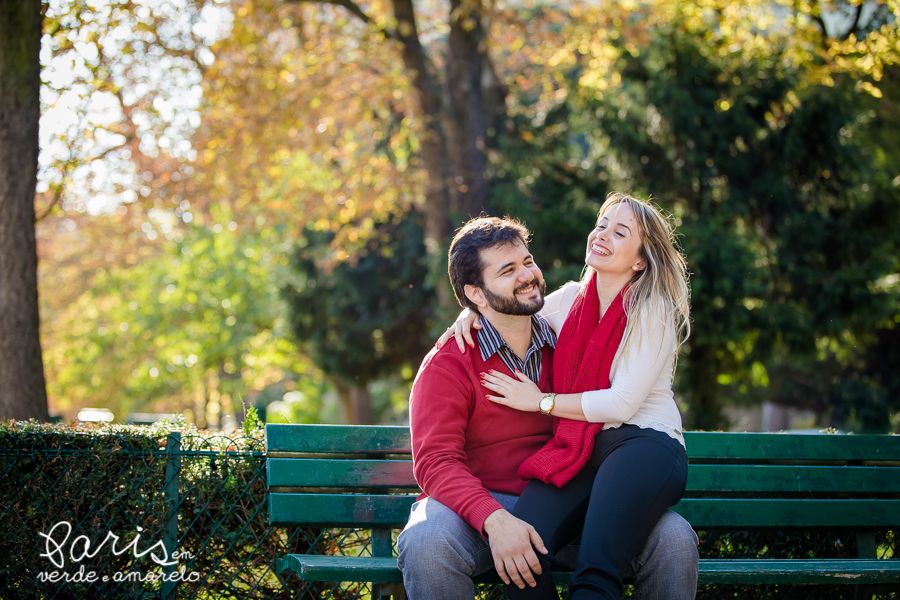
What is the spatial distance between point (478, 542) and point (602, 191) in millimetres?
9776

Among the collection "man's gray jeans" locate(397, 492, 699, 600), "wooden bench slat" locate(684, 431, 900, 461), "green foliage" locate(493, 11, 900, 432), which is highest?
"green foliage" locate(493, 11, 900, 432)

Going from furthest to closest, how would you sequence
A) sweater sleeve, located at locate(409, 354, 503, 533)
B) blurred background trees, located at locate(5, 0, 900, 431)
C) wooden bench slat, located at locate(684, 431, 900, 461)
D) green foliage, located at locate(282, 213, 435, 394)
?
green foliage, located at locate(282, 213, 435, 394) < blurred background trees, located at locate(5, 0, 900, 431) < wooden bench slat, located at locate(684, 431, 900, 461) < sweater sleeve, located at locate(409, 354, 503, 533)

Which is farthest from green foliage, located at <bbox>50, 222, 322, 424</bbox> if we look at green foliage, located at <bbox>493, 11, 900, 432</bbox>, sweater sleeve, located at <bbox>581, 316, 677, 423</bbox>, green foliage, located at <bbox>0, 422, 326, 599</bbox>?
sweater sleeve, located at <bbox>581, 316, 677, 423</bbox>

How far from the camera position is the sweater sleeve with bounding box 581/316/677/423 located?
301cm

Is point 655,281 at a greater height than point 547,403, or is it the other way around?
point 655,281

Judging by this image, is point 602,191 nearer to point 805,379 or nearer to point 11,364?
Answer: point 805,379

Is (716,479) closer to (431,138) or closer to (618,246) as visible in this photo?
(618,246)

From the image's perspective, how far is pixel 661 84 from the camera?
11.0 meters

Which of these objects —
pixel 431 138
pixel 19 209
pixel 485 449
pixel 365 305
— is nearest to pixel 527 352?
pixel 485 449

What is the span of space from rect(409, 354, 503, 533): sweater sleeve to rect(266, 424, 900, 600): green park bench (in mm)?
381

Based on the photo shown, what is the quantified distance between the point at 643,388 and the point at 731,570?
951 millimetres

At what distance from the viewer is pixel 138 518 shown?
140 inches

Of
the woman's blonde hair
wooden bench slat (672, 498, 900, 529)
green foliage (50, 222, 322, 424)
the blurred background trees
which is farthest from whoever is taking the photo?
green foliage (50, 222, 322, 424)

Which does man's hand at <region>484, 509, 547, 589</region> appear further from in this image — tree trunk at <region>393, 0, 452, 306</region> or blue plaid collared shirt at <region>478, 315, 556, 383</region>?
tree trunk at <region>393, 0, 452, 306</region>
